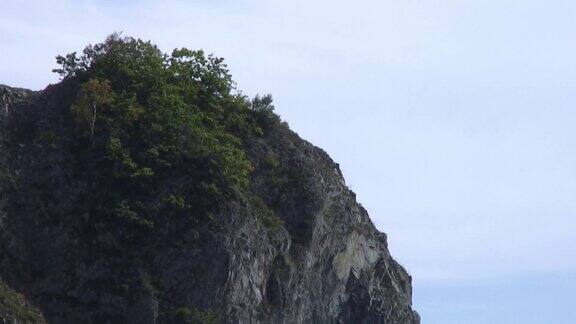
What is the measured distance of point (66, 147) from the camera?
49344 millimetres

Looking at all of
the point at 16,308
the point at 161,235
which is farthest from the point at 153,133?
the point at 16,308

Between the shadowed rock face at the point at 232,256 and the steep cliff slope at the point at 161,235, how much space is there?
0.16 feet

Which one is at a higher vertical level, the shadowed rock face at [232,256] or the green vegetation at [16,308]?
the shadowed rock face at [232,256]

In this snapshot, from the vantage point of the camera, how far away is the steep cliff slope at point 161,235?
45.5 m

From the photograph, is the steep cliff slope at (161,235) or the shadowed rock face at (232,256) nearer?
the shadowed rock face at (232,256)

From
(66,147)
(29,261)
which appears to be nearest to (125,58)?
(66,147)

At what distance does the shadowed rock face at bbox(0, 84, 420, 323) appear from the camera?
149ft

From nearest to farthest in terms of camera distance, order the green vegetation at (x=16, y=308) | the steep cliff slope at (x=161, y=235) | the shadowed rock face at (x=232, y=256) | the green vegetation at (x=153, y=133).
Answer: the green vegetation at (x=16, y=308)
the shadowed rock face at (x=232, y=256)
the steep cliff slope at (x=161, y=235)
the green vegetation at (x=153, y=133)

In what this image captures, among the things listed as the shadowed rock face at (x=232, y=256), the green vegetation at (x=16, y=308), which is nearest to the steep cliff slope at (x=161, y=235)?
the shadowed rock face at (x=232, y=256)

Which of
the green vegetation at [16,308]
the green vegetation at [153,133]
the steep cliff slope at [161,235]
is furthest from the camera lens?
the green vegetation at [153,133]

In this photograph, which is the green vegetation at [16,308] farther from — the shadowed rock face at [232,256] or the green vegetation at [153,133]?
the green vegetation at [153,133]

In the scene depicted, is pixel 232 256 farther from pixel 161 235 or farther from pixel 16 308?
pixel 16 308

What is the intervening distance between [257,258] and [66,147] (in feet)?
27.8

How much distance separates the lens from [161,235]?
47.0m
